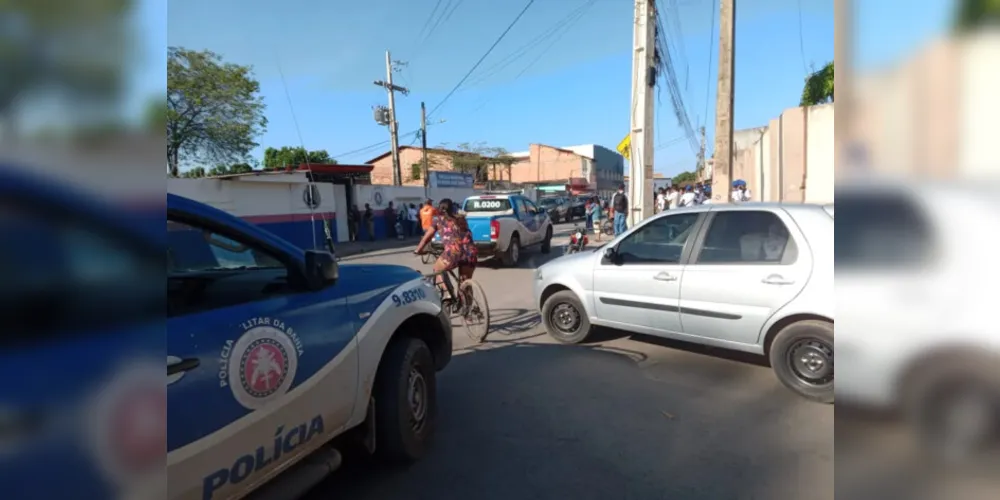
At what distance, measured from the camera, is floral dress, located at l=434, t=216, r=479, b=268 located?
5.97m

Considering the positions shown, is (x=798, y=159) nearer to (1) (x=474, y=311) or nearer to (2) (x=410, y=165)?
(1) (x=474, y=311)

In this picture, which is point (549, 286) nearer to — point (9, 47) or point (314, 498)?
point (314, 498)

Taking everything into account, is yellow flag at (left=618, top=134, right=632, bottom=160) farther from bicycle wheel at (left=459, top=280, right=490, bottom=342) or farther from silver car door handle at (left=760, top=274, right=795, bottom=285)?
silver car door handle at (left=760, top=274, right=795, bottom=285)

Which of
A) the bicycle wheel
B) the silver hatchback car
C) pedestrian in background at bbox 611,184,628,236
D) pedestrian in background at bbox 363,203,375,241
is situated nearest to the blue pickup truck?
pedestrian in background at bbox 611,184,628,236

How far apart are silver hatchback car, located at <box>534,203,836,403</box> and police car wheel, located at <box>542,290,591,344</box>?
16 mm

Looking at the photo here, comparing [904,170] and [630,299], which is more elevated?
[904,170]

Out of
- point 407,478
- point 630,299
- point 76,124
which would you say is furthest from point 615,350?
point 76,124

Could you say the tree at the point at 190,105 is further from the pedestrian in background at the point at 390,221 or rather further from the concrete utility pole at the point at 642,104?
the pedestrian in background at the point at 390,221

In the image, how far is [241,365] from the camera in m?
2.03

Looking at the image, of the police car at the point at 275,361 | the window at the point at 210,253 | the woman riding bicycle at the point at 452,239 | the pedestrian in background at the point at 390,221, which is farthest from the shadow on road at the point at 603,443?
the pedestrian in background at the point at 390,221

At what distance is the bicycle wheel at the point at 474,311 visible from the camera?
19.1ft

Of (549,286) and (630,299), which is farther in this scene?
(549,286)

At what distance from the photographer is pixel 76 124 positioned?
30.5 inches

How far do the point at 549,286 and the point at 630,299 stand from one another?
107 cm
